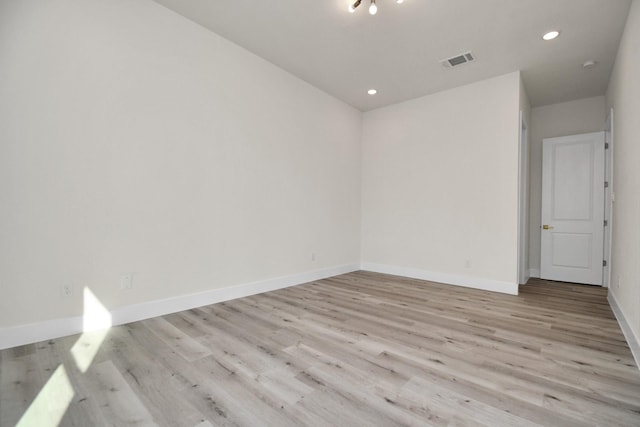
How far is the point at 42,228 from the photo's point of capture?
86.5 inches

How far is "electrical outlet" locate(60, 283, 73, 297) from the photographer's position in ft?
7.48

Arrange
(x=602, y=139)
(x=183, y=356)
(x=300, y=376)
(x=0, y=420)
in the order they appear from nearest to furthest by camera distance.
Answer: (x=0, y=420) → (x=300, y=376) → (x=183, y=356) → (x=602, y=139)

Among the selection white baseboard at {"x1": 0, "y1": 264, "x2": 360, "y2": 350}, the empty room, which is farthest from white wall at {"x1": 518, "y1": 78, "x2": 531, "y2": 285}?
white baseboard at {"x1": 0, "y1": 264, "x2": 360, "y2": 350}

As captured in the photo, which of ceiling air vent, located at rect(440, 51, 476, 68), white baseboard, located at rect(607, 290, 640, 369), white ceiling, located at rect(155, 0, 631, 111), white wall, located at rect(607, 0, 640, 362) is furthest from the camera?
ceiling air vent, located at rect(440, 51, 476, 68)

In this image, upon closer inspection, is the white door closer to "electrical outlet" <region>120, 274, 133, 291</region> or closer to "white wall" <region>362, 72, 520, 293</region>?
"white wall" <region>362, 72, 520, 293</region>

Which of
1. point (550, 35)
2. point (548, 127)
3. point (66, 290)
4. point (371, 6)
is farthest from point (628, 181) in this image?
point (66, 290)

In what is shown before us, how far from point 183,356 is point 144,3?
3036 millimetres

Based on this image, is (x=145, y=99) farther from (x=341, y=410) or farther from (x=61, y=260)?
(x=341, y=410)

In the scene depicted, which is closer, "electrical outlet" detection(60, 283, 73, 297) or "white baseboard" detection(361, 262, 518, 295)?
"electrical outlet" detection(60, 283, 73, 297)

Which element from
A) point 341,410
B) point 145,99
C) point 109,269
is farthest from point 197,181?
point 341,410

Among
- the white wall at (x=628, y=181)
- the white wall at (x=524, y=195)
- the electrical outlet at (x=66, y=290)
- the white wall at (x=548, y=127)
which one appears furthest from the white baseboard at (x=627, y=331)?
the electrical outlet at (x=66, y=290)

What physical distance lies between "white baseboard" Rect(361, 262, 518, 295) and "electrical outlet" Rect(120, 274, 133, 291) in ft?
12.1

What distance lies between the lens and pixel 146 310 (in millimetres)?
2693

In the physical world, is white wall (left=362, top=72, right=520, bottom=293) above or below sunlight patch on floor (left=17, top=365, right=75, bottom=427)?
above
